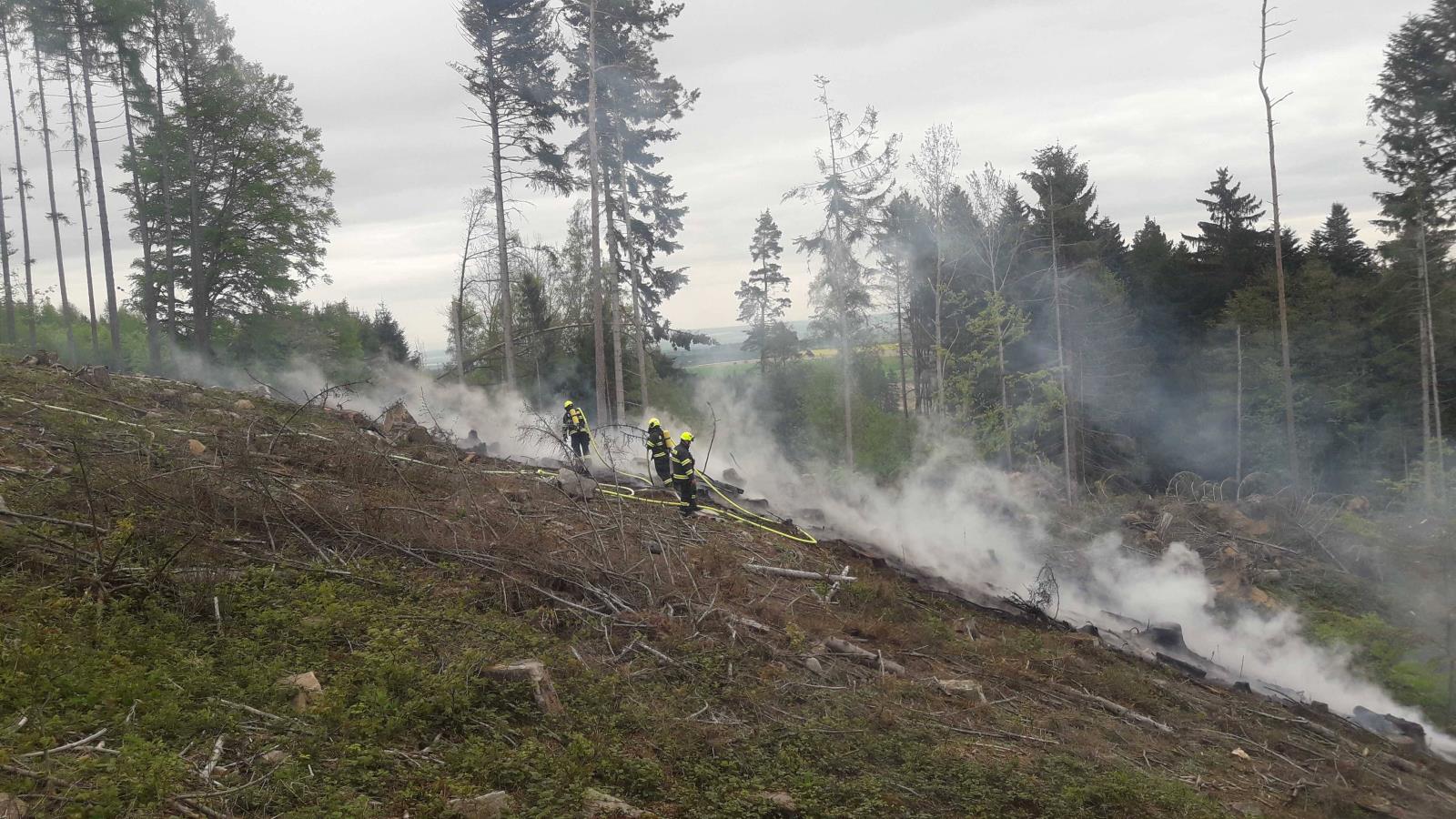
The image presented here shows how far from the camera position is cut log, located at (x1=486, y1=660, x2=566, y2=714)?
5800 millimetres

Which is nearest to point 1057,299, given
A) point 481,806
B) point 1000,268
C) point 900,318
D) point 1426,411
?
point 1000,268

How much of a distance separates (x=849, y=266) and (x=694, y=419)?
312 inches

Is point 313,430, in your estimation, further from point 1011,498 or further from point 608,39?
point 1011,498

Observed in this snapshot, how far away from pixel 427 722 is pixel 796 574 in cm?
631

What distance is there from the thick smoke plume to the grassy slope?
264 cm

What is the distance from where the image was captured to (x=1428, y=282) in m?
23.6

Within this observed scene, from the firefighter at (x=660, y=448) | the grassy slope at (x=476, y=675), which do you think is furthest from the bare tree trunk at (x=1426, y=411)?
the firefighter at (x=660, y=448)

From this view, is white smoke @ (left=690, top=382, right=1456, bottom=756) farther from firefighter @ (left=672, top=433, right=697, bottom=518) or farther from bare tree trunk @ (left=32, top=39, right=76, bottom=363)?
bare tree trunk @ (left=32, top=39, right=76, bottom=363)

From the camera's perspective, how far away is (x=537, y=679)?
5.93 m

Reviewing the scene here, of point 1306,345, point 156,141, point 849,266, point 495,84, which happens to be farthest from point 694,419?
Answer: point 1306,345

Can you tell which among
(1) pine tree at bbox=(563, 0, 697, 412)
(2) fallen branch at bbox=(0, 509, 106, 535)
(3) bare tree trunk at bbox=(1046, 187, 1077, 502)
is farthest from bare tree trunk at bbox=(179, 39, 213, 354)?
(3) bare tree trunk at bbox=(1046, 187, 1077, 502)

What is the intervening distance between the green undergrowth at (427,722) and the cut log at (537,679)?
8 cm

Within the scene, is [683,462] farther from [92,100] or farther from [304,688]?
[92,100]

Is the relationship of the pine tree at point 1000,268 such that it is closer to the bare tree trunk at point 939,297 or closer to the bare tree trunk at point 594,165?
the bare tree trunk at point 939,297
